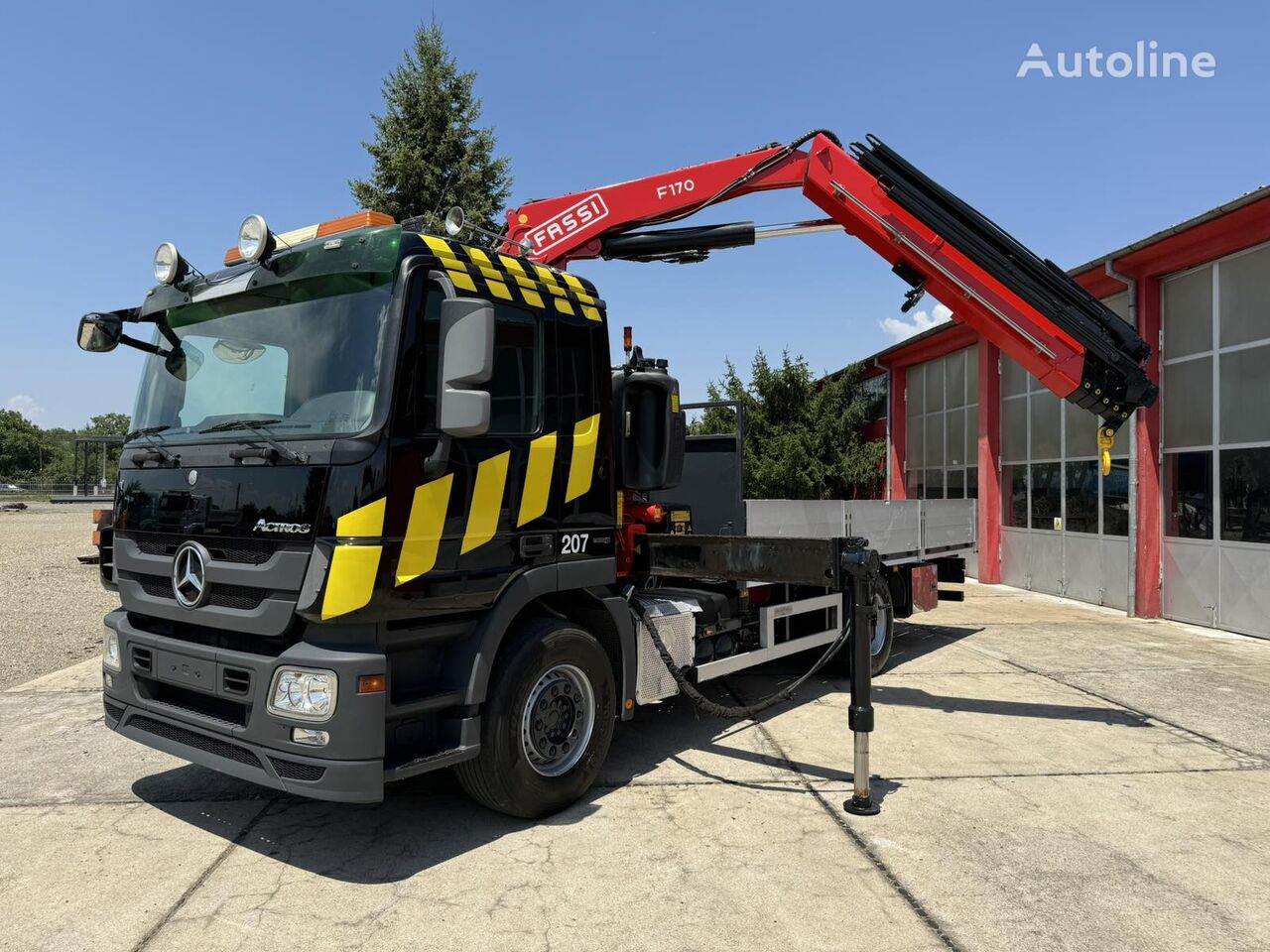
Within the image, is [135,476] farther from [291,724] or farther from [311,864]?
[311,864]

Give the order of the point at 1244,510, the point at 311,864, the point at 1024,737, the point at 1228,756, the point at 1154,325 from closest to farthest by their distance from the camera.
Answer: the point at 311,864
the point at 1228,756
the point at 1024,737
the point at 1244,510
the point at 1154,325

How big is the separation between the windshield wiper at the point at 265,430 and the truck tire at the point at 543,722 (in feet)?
4.17

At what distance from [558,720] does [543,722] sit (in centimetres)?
12

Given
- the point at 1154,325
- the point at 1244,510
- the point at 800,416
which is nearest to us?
the point at 1244,510

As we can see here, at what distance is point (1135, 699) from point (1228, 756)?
136 cm

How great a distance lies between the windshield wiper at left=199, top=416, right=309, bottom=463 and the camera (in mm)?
3305

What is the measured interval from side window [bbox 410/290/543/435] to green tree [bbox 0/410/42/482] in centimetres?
10983

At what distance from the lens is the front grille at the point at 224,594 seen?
3346mm

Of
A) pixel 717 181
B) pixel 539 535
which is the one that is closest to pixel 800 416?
pixel 717 181

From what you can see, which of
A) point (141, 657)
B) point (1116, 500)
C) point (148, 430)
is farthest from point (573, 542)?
point (1116, 500)

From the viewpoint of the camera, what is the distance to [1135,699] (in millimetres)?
6383

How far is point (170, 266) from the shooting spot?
4.14 meters

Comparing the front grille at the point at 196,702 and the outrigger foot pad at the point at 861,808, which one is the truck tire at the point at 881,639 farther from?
the front grille at the point at 196,702

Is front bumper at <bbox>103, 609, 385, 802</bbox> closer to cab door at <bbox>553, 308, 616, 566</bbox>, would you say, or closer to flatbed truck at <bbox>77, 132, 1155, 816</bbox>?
flatbed truck at <bbox>77, 132, 1155, 816</bbox>
